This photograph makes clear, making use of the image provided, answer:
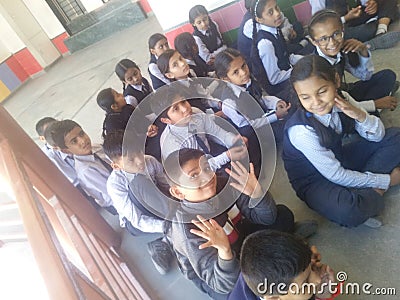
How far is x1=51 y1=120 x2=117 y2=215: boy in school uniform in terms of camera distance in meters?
1.95

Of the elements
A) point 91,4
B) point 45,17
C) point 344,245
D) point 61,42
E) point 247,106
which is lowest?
point 344,245

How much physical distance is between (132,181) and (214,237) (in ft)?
2.14

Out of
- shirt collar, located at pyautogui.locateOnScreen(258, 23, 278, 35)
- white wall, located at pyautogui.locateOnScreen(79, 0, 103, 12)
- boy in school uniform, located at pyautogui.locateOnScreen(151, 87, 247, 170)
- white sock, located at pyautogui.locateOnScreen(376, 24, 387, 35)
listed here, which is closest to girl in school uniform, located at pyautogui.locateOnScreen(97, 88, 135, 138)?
boy in school uniform, located at pyautogui.locateOnScreen(151, 87, 247, 170)

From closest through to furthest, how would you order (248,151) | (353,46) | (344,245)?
1. (344,245)
2. (353,46)
3. (248,151)

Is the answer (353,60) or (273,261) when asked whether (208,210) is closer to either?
(273,261)

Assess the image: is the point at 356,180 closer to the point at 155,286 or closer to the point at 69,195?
the point at 155,286

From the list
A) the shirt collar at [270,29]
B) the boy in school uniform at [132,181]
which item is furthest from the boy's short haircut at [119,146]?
the shirt collar at [270,29]

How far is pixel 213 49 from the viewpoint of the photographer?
2.89 m

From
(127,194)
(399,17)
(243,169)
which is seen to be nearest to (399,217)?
(243,169)

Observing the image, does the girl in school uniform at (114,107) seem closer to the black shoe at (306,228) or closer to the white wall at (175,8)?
the white wall at (175,8)

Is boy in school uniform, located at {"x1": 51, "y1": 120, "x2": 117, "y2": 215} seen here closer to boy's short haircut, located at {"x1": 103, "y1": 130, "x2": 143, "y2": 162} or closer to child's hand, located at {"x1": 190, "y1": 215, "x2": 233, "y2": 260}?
boy's short haircut, located at {"x1": 103, "y1": 130, "x2": 143, "y2": 162}

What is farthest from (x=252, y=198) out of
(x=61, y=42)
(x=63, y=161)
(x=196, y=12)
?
(x=61, y=42)

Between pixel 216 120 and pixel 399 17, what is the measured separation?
1.71 metres

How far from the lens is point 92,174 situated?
6.43ft
